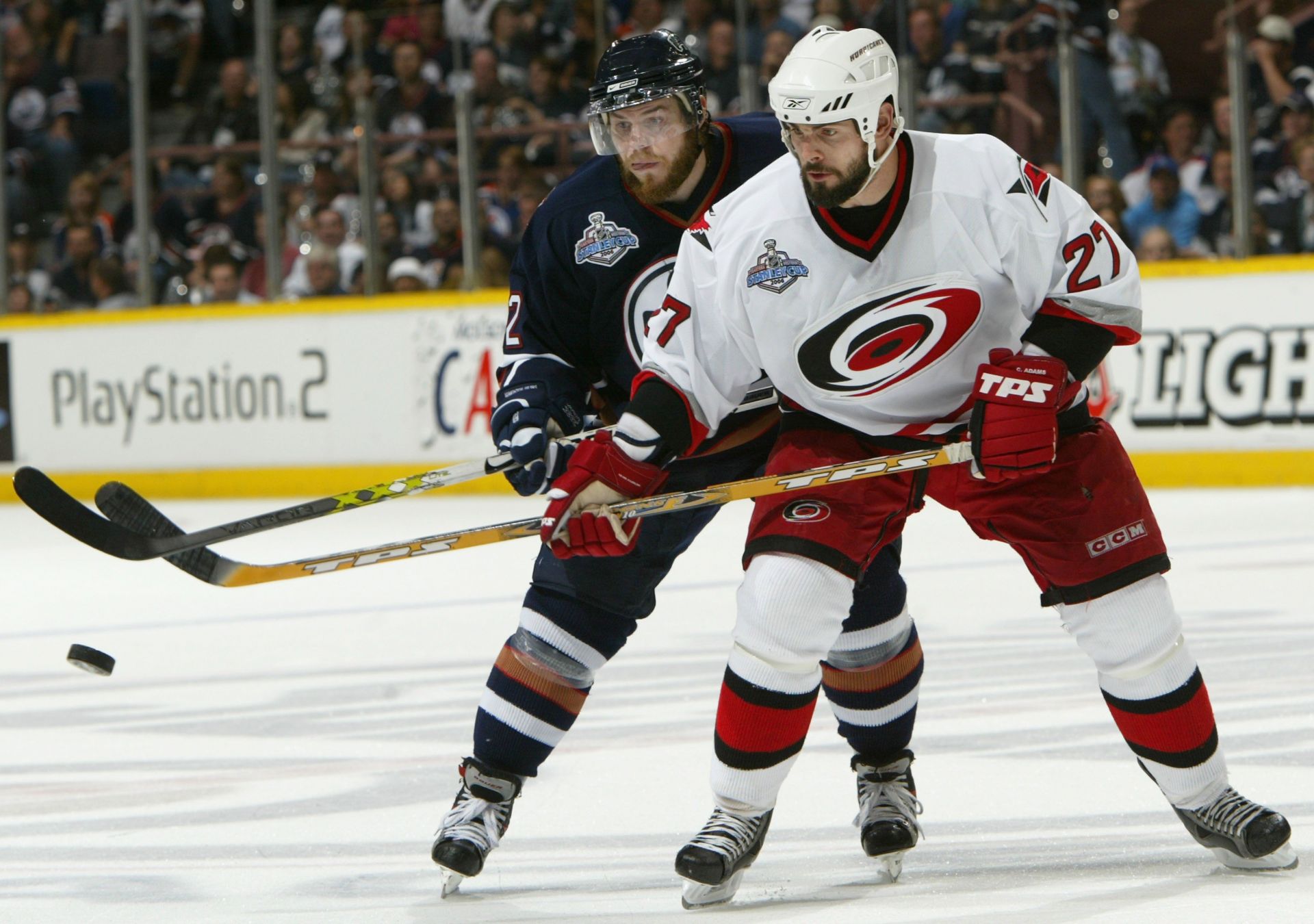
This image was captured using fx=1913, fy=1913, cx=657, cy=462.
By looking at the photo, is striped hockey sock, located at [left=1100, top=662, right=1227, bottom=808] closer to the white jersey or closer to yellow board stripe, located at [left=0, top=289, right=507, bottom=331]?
the white jersey

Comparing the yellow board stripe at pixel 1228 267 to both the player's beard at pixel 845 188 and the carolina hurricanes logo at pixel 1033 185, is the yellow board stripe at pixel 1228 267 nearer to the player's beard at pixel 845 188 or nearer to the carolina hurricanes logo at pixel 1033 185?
the carolina hurricanes logo at pixel 1033 185

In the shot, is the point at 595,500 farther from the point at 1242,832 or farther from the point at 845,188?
the point at 1242,832

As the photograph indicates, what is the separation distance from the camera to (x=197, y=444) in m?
8.12

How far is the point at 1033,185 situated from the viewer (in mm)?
2324

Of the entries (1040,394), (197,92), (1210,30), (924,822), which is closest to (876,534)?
(1040,394)

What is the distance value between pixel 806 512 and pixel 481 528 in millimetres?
521

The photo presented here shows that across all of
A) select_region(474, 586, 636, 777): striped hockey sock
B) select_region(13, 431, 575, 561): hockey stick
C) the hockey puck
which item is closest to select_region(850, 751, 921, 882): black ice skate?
select_region(474, 586, 636, 777): striped hockey sock

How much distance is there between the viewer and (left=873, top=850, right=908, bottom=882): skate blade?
239cm

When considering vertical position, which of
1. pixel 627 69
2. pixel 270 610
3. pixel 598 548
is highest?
Answer: pixel 627 69

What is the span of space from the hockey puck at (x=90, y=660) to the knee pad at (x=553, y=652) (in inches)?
22.6

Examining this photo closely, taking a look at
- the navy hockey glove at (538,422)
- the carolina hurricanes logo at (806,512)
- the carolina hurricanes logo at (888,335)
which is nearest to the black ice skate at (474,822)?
the navy hockey glove at (538,422)

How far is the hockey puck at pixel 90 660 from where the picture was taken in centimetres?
262

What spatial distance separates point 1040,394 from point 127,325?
6.57 meters

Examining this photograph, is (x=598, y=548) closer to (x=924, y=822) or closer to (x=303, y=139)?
(x=924, y=822)
